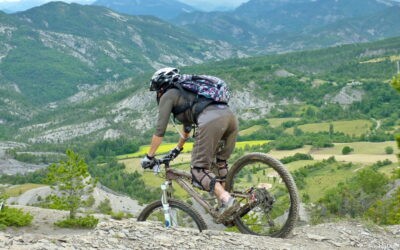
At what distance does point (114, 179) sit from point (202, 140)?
145 m

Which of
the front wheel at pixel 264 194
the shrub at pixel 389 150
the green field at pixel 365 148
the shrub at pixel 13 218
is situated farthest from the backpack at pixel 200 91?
the green field at pixel 365 148

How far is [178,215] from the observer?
9.70m

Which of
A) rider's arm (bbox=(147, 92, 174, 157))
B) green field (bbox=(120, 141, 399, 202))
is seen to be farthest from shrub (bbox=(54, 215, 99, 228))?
green field (bbox=(120, 141, 399, 202))

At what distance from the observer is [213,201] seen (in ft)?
30.8

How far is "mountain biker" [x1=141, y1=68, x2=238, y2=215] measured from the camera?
878 cm

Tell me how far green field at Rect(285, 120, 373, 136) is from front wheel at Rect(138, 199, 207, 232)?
173m

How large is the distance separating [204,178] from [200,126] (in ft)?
3.66

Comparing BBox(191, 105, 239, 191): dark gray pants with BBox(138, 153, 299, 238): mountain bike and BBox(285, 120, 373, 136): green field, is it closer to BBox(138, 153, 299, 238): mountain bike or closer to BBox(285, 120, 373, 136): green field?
BBox(138, 153, 299, 238): mountain bike

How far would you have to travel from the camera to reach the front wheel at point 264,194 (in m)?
8.63

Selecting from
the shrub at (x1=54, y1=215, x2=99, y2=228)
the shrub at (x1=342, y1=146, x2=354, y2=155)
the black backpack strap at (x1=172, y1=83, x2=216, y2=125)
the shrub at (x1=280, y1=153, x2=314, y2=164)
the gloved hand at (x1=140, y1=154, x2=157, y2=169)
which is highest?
the black backpack strap at (x1=172, y1=83, x2=216, y2=125)

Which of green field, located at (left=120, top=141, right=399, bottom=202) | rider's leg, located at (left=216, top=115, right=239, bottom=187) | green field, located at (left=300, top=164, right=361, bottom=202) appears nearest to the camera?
rider's leg, located at (left=216, top=115, right=239, bottom=187)

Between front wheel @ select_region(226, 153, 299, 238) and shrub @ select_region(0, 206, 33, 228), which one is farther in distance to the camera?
shrub @ select_region(0, 206, 33, 228)

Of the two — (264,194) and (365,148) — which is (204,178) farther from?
(365,148)

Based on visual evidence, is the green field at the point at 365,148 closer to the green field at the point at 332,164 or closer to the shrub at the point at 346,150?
the green field at the point at 332,164
